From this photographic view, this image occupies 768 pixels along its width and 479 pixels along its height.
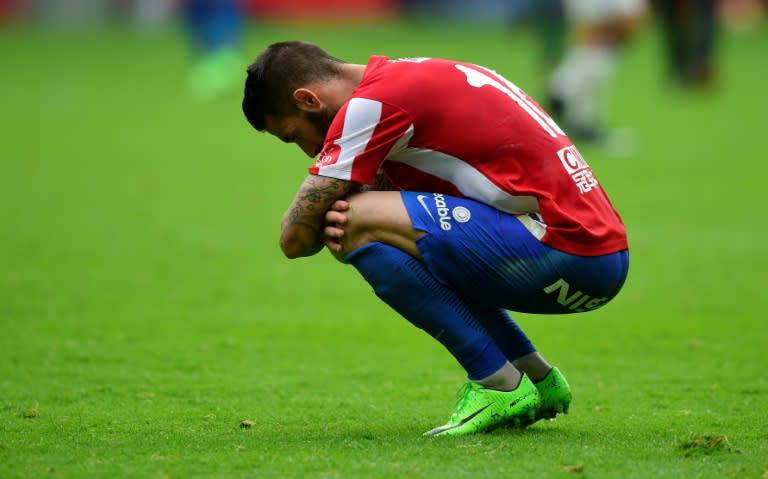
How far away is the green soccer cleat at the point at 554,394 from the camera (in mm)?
4203

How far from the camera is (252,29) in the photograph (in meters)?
24.7

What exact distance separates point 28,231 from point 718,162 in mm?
6221

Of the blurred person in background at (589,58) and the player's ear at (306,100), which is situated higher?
the blurred person in background at (589,58)

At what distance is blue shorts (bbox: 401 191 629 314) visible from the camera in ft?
12.9

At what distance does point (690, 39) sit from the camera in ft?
60.2

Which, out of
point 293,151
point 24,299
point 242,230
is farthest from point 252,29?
point 24,299

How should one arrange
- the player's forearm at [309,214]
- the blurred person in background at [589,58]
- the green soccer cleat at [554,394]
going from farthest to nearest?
the blurred person in background at [589,58]
the green soccer cleat at [554,394]
the player's forearm at [309,214]

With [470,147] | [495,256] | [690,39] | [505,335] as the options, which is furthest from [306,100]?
[690,39]

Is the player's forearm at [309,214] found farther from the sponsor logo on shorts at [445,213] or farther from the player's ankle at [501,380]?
the player's ankle at [501,380]

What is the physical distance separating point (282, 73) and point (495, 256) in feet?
2.84

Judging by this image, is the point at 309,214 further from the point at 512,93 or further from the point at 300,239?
the point at 512,93

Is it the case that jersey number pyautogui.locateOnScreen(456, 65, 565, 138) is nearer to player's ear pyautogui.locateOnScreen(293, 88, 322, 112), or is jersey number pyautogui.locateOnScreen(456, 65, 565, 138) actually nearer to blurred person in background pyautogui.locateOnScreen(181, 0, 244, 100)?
player's ear pyautogui.locateOnScreen(293, 88, 322, 112)

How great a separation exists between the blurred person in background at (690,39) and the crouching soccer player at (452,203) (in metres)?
13.9

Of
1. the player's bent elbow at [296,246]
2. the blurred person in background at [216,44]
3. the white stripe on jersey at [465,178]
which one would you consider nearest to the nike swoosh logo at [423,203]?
the white stripe on jersey at [465,178]
